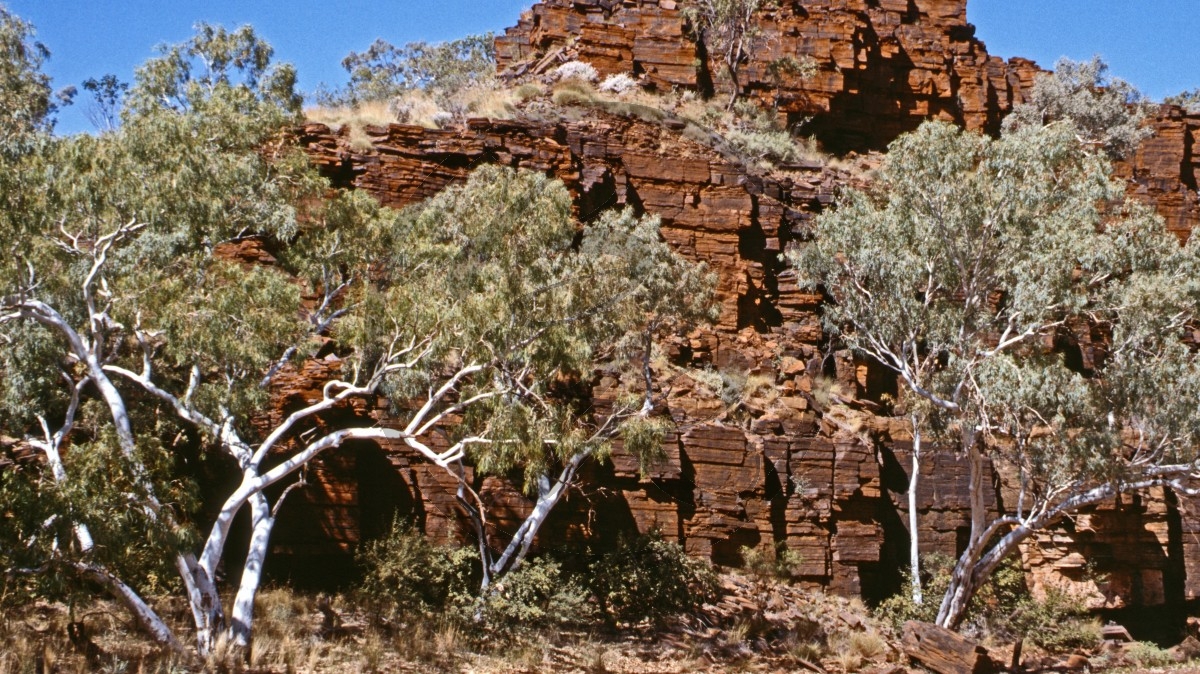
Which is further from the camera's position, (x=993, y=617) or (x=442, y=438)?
(x=993, y=617)

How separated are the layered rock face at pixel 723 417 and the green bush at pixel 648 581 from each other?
1.12 meters

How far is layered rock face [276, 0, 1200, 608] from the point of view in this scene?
64.5 feet

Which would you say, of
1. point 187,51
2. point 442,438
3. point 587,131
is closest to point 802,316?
point 587,131

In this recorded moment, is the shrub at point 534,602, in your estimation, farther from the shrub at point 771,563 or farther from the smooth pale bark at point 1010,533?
the smooth pale bark at point 1010,533

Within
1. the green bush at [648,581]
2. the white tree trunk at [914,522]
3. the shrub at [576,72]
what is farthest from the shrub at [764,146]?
the green bush at [648,581]

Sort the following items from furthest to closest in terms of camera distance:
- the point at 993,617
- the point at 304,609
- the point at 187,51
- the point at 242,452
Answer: the point at 993,617
the point at 187,51
the point at 304,609
the point at 242,452

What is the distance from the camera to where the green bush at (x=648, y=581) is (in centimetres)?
→ 1884

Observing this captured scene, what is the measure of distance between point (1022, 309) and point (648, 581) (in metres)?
9.36

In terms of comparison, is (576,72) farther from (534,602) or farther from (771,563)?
(534,602)

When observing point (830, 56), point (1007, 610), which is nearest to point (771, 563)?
point (1007, 610)

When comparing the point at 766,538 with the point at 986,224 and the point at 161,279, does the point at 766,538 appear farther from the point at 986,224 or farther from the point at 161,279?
the point at 161,279

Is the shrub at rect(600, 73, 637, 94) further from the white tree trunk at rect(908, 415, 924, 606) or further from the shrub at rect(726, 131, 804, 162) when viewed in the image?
the white tree trunk at rect(908, 415, 924, 606)

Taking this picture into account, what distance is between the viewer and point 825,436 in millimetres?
23641

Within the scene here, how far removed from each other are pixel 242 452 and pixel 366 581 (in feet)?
12.4
